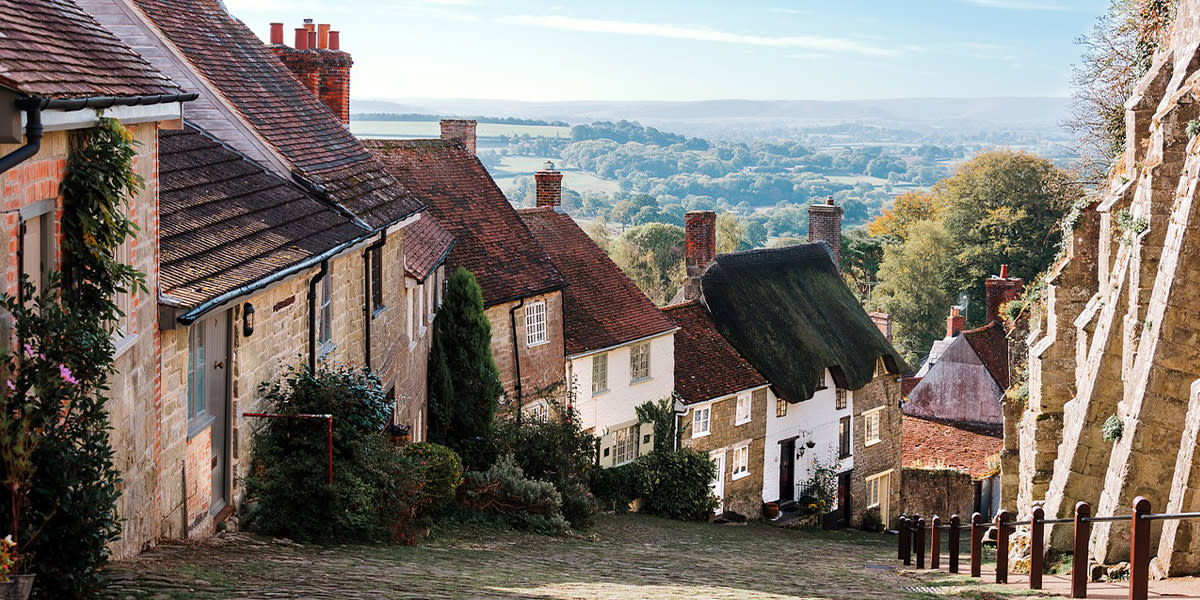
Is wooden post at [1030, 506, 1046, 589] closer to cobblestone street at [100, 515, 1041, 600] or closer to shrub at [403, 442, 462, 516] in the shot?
cobblestone street at [100, 515, 1041, 600]

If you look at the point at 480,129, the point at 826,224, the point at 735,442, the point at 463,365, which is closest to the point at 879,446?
the point at 735,442

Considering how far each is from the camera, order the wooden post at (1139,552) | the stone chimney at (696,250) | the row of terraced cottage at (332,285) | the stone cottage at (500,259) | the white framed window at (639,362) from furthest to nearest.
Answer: the stone chimney at (696,250)
the white framed window at (639,362)
the stone cottage at (500,259)
the wooden post at (1139,552)
the row of terraced cottage at (332,285)

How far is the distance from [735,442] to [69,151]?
86.7 ft

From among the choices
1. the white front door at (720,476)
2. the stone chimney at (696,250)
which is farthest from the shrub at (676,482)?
the stone chimney at (696,250)

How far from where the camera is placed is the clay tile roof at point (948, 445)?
40.6 meters

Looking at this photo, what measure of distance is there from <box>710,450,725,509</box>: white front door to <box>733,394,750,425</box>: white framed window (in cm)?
116

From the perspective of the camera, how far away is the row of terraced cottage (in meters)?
9.03

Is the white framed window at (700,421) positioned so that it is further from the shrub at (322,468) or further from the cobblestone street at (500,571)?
the shrub at (322,468)

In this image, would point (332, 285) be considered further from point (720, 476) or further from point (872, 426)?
point (872, 426)

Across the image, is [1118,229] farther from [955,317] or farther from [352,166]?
[955,317]

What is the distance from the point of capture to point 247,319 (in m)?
11.6

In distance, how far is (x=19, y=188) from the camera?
7.28 metres

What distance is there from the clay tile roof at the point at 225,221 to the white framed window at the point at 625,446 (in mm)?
15541

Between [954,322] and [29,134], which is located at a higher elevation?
[29,134]
